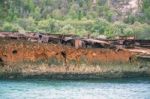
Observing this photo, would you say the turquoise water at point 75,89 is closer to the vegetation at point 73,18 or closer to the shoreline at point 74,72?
the shoreline at point 74,72

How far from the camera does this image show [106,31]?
208 feet

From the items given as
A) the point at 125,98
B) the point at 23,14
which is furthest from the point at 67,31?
the point at 125,98

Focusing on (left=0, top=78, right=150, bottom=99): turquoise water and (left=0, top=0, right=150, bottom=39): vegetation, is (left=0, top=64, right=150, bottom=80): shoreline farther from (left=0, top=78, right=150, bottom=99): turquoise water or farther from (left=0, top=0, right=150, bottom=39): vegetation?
(left=0, top=0, right=150, bottom=39): vegetation

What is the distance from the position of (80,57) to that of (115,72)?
141cm

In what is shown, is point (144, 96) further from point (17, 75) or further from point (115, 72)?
point (17, 75)

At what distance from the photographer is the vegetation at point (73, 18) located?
204ft

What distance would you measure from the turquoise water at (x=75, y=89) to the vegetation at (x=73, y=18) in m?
30.9

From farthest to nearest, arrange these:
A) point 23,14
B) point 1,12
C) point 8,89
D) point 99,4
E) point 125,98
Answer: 1. point 99,4
2. point 23,14
3. point 1,12
4. point 8,89
5. point 125,98

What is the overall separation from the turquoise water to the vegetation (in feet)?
101

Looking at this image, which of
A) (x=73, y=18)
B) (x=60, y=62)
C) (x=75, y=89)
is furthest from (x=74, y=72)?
(x=73, y=18)

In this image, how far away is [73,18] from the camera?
79375 millimetres

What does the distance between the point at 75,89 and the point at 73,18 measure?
62.4 m

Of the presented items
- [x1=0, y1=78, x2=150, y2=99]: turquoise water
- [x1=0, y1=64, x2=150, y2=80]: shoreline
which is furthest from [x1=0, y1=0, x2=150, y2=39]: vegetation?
[x1=0, y1=78, x2=150, y2=99]: turquoise water

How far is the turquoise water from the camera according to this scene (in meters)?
16.1
